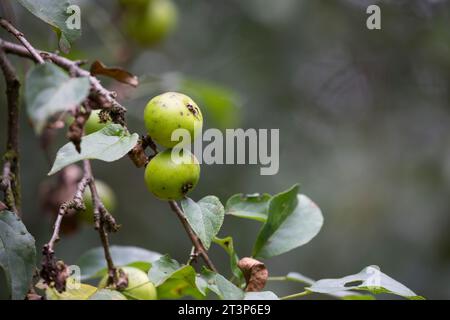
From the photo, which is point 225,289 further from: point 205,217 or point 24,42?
point 24,42

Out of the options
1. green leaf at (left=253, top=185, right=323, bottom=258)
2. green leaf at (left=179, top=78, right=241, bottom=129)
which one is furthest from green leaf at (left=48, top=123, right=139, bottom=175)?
green leaf at (left=179, top=78, right=241, bottom=129)

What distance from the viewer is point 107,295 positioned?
0.88 meters

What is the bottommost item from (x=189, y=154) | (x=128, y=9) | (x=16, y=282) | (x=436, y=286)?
(x=436, y=286)

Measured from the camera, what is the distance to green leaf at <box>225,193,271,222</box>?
1028mm

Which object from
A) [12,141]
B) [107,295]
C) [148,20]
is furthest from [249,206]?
[148,20]

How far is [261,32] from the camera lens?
2.93 m

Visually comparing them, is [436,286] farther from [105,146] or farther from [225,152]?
[105,146]

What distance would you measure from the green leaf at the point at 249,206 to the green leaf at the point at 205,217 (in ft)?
0.61

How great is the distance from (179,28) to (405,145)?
1248mm

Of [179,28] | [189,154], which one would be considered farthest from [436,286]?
[189,154]

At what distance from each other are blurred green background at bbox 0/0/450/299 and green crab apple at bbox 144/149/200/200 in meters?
1.66

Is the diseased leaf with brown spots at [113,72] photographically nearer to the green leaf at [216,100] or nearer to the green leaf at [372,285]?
the green leaf at [372,285]

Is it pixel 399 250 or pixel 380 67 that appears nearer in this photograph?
pixel 399 250

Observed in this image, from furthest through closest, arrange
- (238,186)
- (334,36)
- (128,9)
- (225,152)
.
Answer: (334,36)
(238,186)
(128,9)
(225,152)
